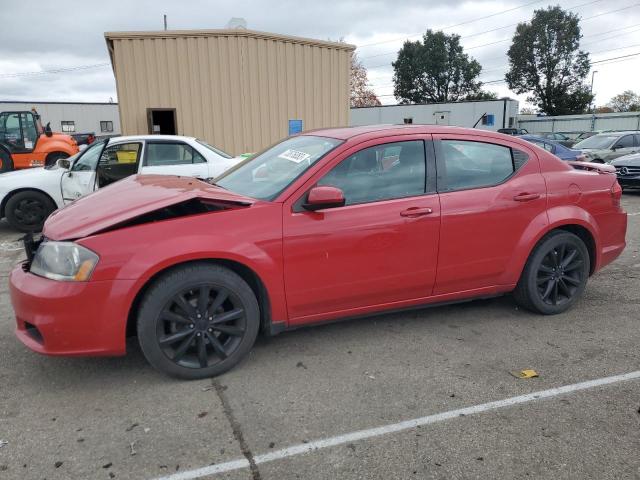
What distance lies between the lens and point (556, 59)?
51.8m

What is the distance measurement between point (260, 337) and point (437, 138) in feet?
6.60

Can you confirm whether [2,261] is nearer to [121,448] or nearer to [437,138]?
[121,448]

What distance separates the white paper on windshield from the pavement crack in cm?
163

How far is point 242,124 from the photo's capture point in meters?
11.3

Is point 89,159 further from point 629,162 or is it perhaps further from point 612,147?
point 612,147

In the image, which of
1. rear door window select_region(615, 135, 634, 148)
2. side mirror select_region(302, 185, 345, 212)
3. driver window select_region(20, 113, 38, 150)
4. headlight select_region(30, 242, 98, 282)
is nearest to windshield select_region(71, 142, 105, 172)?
headlight select_region(30, 242, 98, 282)

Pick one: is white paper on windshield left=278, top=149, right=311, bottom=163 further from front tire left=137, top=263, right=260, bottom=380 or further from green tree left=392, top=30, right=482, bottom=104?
green tree left=392, top=30, right=482, bottom=104

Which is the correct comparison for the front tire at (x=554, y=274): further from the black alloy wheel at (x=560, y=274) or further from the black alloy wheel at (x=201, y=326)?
the black alloy wheel at (x=201, y=326)

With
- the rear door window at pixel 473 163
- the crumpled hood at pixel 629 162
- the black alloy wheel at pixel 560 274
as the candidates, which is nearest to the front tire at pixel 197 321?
the rear door window at pixel 473 163

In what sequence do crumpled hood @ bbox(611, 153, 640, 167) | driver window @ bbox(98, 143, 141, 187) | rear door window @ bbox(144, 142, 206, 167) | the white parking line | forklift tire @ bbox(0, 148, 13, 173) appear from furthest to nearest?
forklift tire @ bbox(0, 148, 13, 173), crumpled hood @ bbox(611, 153, 640, 167), rear door window @ bbox(144, 142, 206, 167), driver window @ bbox(98, 143, 141, 187), the white parking line

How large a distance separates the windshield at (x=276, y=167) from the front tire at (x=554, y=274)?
6.28ft

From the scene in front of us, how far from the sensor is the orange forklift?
1446 cm

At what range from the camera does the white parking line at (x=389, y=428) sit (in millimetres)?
2381

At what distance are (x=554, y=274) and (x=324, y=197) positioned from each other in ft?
7.34
